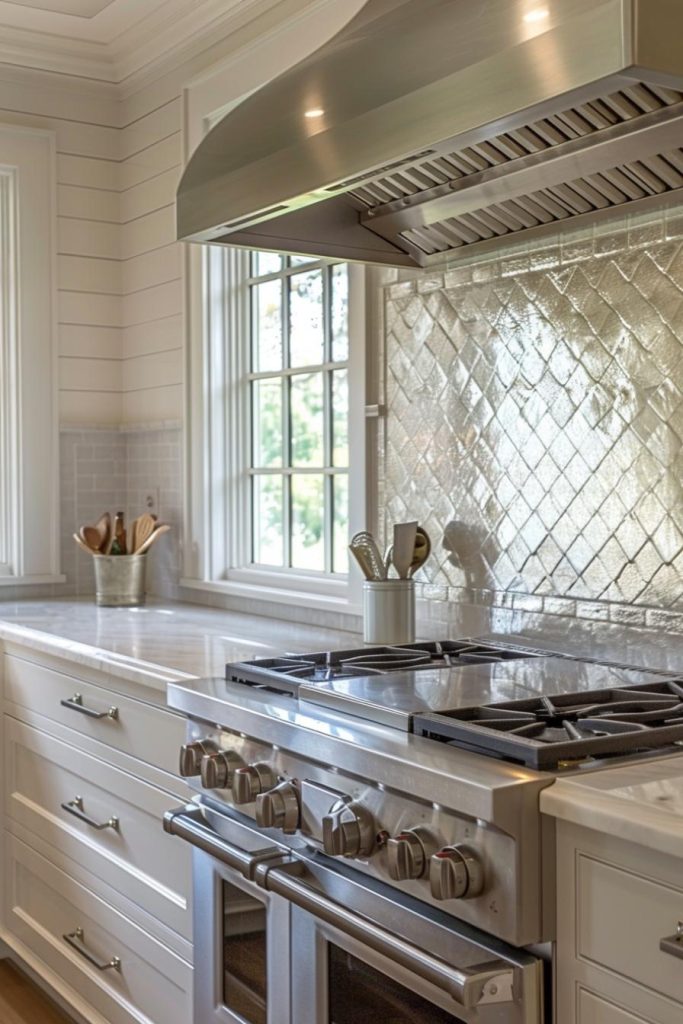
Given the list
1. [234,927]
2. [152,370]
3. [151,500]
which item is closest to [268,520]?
[151,500]

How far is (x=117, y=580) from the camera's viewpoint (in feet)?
12.0

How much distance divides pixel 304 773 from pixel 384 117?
984mm

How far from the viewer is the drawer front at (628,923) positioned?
4.11 feet

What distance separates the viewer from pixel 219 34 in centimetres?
348

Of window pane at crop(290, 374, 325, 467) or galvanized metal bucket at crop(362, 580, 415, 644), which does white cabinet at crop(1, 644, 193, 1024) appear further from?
window pane at crop(290, 374, 325, 467)

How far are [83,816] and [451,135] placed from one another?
1.81 metres

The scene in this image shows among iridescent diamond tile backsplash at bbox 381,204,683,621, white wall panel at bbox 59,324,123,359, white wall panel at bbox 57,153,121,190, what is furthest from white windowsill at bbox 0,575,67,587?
iridescent diamond tile backsplash at bbox 381,204,683,621

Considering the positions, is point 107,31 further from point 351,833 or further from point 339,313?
A: point 351,833

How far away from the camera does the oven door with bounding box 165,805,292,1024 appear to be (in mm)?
1882

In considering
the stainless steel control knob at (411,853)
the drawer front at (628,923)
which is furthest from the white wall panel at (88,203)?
the drawer front at (628,923)

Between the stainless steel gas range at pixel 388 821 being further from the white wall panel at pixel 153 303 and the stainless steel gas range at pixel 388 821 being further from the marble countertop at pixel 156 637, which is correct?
the white wall panel at pixel 153 303

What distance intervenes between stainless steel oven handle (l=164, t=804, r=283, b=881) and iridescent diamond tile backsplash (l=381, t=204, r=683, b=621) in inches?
30.6

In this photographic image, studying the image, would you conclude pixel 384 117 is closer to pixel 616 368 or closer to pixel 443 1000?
pixel 616 368

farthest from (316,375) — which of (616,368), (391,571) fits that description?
(616,368)
